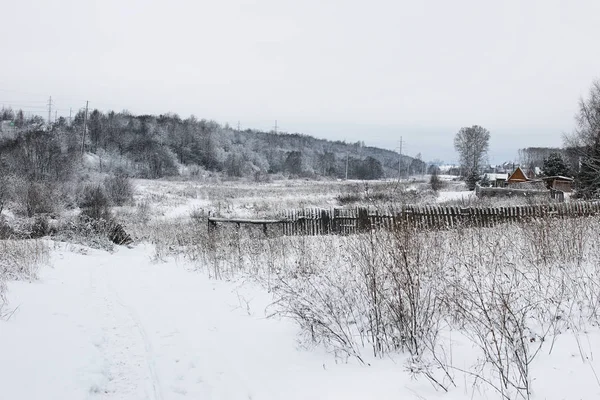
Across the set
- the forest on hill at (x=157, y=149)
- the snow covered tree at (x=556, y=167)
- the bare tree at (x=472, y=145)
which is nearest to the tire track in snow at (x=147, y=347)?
the forest on hill at (x=157, y=149)

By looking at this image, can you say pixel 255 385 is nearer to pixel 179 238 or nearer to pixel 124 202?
pixel 179 238

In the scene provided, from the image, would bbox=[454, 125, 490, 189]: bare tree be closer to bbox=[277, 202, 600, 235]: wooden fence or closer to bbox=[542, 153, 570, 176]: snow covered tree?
bbox=[542, 153, 570, 176]: snow covered tree

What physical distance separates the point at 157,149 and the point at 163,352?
81.7m

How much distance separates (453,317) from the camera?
4480 mm

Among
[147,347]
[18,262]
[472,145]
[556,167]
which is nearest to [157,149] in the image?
[472,145]

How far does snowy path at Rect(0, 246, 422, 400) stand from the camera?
3703 millimetres

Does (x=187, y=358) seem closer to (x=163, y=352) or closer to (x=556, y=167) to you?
(x=163, y=352)

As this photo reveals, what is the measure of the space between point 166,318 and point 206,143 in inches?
3819

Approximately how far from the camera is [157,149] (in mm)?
80938

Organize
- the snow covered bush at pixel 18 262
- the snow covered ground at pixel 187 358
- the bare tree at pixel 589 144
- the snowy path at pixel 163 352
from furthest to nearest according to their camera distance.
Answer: the bare tree at pixel 589 144 < the snow covered bush at pixel 18 262 < the snowy path at pixel 163 352 < the snow covered ground at pixel 187 358

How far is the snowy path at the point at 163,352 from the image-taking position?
12.1 ft

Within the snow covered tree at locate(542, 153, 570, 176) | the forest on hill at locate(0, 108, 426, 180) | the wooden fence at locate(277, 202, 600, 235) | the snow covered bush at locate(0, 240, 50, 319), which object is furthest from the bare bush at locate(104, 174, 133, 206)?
the snow covered tree at locate(542, 153, 570, 176)

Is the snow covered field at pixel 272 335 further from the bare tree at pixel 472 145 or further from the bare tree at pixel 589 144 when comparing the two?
the bare tree at pixel 472 145

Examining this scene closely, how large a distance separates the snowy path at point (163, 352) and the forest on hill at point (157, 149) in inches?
1374
